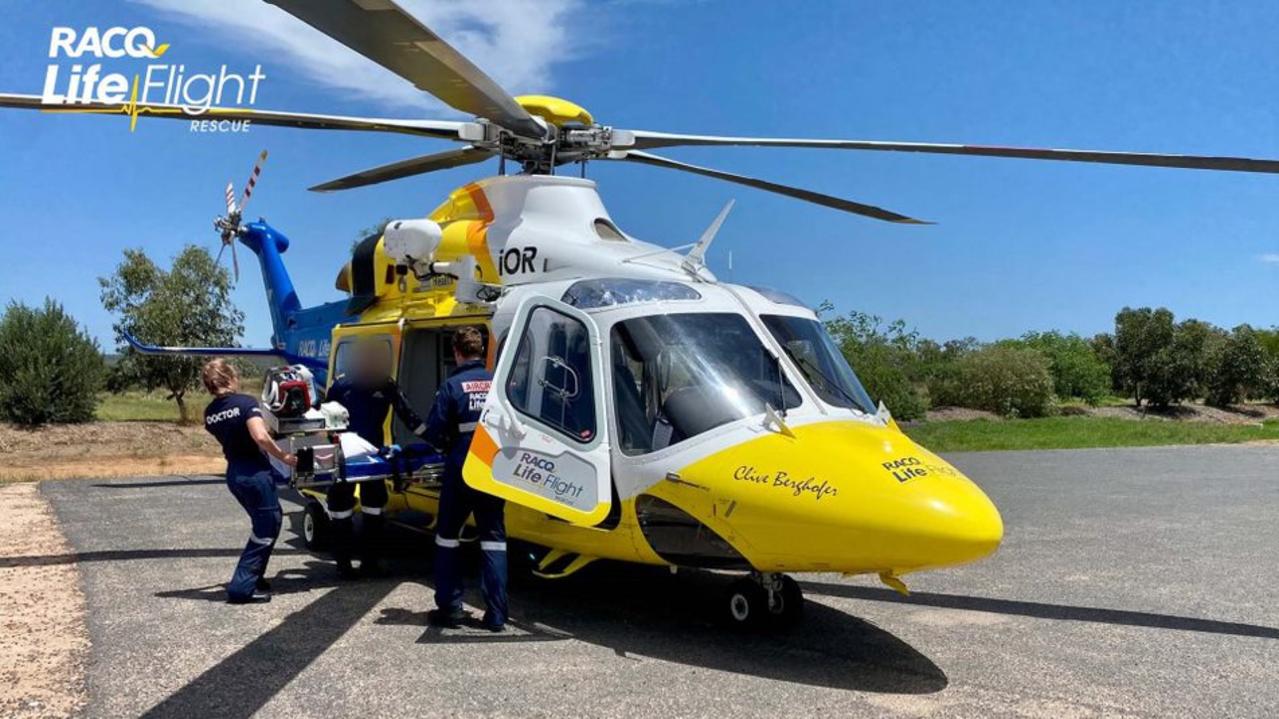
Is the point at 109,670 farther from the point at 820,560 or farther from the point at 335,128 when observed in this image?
the point at 335,128

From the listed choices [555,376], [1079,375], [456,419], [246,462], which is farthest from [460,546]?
[1079,375]

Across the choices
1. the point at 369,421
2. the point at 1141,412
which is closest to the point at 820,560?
the point at 369,421

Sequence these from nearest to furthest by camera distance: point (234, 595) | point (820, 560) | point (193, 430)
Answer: point (820, 560) < point (234, 595) < point (193, 430)

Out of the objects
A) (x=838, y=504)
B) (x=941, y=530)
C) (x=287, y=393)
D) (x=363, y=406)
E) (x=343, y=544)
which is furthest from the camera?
(x=363, y=406)

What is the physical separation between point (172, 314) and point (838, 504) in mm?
25277

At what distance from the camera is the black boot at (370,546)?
6.80 meters

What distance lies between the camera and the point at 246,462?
5.91 metres

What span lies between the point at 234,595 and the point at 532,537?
6.42 ft

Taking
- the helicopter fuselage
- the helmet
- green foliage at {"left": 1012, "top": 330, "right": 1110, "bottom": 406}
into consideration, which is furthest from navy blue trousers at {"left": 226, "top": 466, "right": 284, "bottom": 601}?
green foliage at {"left": 1012, "top": 330, "right": 1110, "bottom": 406}

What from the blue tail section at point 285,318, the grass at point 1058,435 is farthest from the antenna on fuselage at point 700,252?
the grass at point 1058,435

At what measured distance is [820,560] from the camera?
4512 mm

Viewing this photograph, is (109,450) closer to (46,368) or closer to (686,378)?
(46,368)

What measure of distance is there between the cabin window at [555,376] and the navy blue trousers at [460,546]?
0.61 m

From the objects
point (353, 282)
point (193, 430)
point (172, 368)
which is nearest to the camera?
point (353, 282)
